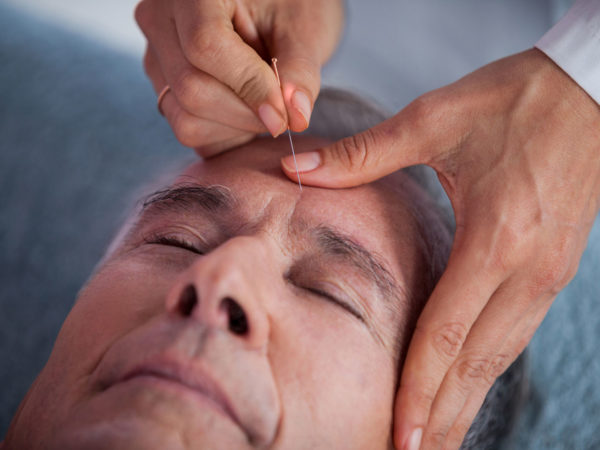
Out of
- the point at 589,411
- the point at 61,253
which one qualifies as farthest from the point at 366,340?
the point at 61,253

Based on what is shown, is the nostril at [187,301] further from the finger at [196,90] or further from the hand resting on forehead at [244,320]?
the finger at [196,90]

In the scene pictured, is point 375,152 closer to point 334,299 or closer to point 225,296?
point 334,299

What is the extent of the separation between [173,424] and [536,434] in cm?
123

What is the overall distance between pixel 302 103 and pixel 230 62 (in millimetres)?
179

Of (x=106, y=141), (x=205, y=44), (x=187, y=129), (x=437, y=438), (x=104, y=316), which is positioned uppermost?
(x=205, y=44)

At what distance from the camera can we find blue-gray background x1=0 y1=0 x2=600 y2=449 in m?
1.62

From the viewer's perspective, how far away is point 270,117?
3.60ft

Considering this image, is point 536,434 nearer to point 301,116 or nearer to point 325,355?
point 325,355

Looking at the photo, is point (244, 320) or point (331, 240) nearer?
point (244, 320)

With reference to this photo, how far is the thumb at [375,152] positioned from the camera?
1105 mm

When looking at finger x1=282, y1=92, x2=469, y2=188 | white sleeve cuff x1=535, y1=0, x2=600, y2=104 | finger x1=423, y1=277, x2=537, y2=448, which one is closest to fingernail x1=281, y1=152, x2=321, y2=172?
finger x1=282, y1=92, x2=469, y2=188

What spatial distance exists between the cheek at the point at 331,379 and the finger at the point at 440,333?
0.04m

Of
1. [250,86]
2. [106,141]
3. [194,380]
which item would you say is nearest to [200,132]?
[250,86]

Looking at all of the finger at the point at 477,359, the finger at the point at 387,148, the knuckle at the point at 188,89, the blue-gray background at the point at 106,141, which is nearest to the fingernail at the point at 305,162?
the finger at the point at 387,148
